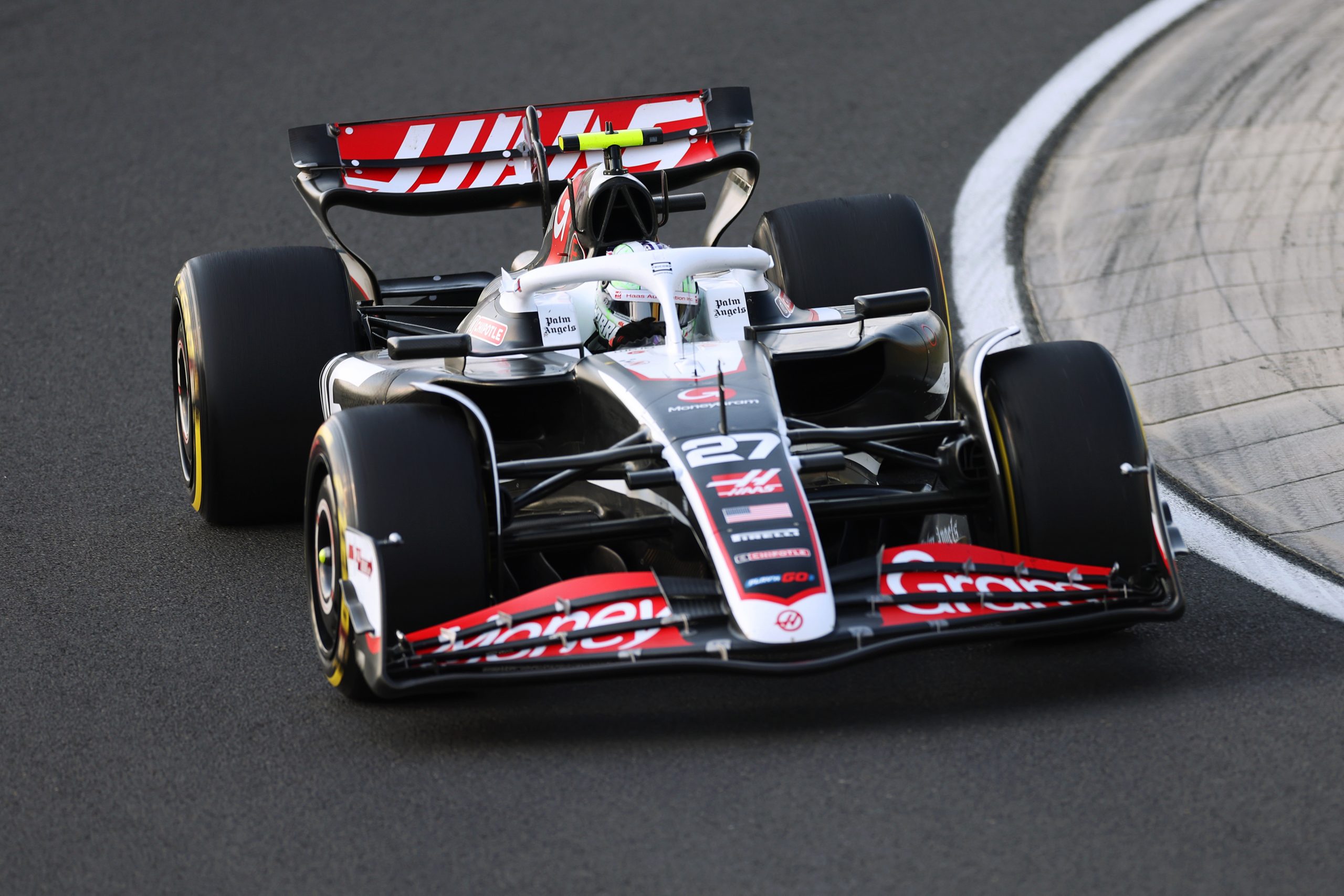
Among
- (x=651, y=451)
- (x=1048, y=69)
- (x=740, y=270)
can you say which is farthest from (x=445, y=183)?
(x=1048, y=69)

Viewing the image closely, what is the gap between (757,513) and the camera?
4.83 metres

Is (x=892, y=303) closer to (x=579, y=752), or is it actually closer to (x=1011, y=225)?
(x=579, y=752)

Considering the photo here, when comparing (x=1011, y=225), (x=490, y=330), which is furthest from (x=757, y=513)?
(x=1011, y=225)

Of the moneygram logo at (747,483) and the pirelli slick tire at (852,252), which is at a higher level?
the pirelli slick tire at (852,252)

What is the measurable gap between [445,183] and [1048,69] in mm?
6209

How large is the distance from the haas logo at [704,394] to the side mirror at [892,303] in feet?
2.60

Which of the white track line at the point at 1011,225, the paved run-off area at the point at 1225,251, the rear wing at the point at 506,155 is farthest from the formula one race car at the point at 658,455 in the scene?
the paved run-off area at the point at 1225,251

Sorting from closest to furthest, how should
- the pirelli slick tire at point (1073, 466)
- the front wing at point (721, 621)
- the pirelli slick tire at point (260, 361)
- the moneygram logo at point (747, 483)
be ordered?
the front wing at point (721, 621)
the moneygram logo at point (747, 483)
the pirelli slick tire at point (1073, 466)
the pirelli slick tire at point (260, 361)

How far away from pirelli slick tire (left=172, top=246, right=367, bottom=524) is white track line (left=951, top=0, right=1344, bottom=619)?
100 inches

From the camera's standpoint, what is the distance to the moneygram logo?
192 inches

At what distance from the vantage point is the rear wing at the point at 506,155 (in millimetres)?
7465

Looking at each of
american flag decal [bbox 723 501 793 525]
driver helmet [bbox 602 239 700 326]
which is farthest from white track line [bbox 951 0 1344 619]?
american flag decal [bbox 723 501 793 525]

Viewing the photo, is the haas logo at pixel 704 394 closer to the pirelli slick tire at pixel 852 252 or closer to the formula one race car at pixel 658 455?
the formula one race car at pixel 658 455

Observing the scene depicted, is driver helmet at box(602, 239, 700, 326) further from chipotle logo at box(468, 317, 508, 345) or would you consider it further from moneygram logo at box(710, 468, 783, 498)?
moneygram logo at box(710, 468, 783, 498)
